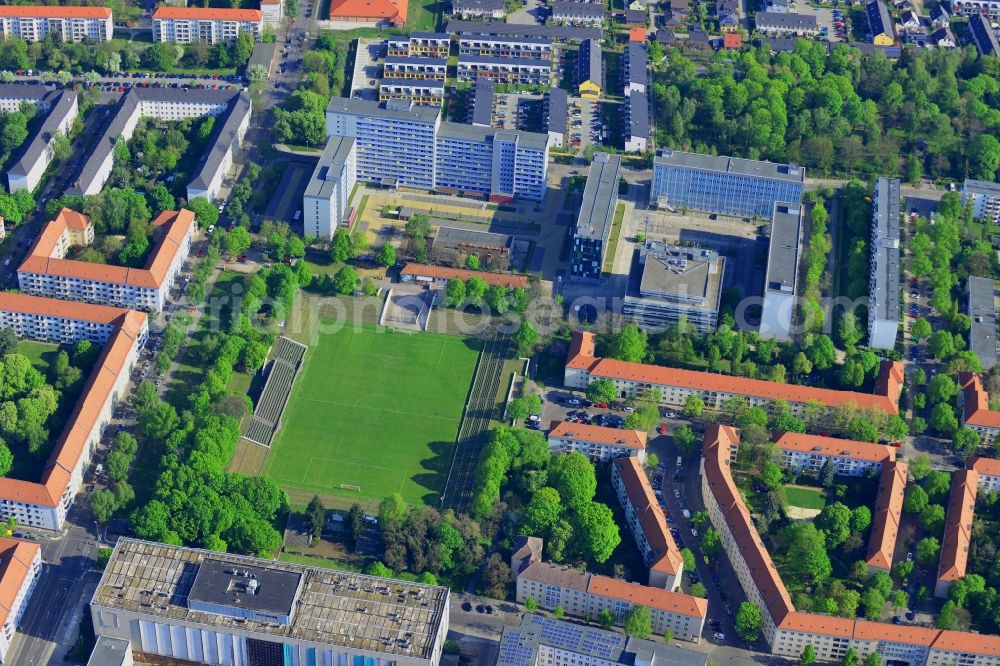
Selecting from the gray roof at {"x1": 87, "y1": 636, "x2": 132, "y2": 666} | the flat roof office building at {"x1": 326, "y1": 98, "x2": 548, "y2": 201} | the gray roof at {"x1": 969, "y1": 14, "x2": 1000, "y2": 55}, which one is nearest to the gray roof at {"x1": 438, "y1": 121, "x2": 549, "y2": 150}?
the flat roof office building at {"x1": 326, "y1": 98, "x2": 548, "y2": 201}

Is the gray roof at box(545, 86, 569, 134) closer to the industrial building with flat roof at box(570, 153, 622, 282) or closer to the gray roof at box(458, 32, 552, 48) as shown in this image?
the gray roof at box(458, 32, 552, 48)

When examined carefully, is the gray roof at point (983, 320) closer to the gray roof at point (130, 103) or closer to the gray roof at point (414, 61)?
the gray roof at point (414, 61)

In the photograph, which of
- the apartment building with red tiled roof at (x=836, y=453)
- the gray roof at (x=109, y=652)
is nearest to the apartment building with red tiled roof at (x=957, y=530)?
the apartment building with red tiled roof at (x=836, y=453)

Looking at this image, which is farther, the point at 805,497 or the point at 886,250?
the point at 886,250

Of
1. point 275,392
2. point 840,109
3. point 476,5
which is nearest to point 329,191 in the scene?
point 275,392

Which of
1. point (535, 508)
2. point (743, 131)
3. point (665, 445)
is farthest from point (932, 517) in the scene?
point (743, 131)

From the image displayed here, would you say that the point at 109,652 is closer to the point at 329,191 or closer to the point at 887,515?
the point at 329,191

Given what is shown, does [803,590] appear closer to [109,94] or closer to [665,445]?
[665,445]
